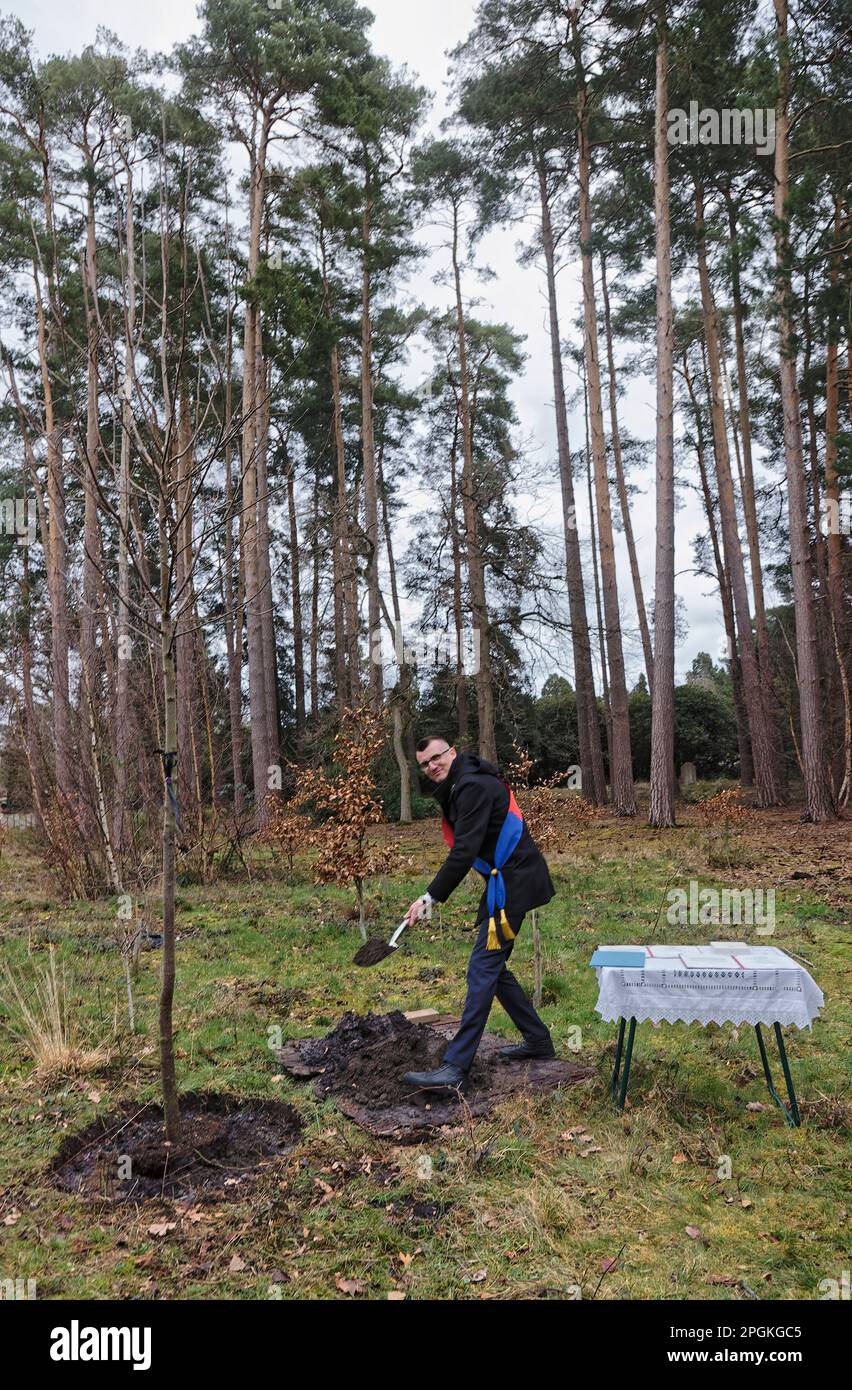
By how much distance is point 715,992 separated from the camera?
464cm

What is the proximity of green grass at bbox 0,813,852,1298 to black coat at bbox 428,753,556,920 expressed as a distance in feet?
3.46

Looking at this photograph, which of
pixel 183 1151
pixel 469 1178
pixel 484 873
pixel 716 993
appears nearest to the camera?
pixel 469 1178

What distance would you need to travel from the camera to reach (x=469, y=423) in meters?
19.7

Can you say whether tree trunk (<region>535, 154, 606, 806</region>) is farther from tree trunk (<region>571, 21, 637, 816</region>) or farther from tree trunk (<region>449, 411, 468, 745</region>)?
tree trunk (<region>449, 411, 468, 745</region>)

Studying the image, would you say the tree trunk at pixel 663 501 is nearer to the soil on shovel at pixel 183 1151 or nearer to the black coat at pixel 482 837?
the black coat at pixel 482 837

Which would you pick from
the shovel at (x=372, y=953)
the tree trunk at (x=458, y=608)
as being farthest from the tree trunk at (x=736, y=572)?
the shovel at (x=372, y=953)

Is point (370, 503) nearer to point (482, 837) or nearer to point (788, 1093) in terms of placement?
point (482, 837)

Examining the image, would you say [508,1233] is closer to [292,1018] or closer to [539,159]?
[292,1018]

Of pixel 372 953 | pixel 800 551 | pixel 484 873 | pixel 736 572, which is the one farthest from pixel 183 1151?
pixel 736 572

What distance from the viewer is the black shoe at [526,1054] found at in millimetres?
5590

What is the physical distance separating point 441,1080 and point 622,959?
1.20 m

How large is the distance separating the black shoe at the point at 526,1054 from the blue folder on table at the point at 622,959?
38.9 inches

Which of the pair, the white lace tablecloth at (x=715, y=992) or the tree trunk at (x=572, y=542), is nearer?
the white lace tablecloth at (x=715, y=992)

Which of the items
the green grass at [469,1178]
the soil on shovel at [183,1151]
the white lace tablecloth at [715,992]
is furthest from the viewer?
the white lace tablecloth at [715,992]
